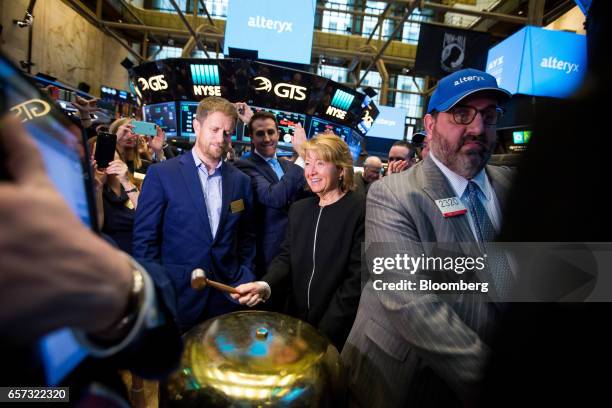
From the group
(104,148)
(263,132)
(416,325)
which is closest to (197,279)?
(416,325)

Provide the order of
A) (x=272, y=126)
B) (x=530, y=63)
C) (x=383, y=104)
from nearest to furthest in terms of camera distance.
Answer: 1. (x=272, y=126)
2. (x=530, y=63)
3. (x=383, y=104)

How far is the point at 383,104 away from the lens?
14.0 m

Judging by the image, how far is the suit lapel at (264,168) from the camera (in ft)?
9.86

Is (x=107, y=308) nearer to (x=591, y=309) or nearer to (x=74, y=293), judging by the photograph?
(x=74, y=293)

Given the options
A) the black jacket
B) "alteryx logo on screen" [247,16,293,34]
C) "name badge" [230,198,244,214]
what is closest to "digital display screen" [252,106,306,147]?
"alteryx logo on screen" [247,16,293,34]

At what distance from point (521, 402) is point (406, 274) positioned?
769 millimetres

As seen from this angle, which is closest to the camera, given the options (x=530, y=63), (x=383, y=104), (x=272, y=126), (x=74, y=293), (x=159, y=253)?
(x=74, y=293)

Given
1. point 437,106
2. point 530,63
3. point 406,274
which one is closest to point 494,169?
point 437,106

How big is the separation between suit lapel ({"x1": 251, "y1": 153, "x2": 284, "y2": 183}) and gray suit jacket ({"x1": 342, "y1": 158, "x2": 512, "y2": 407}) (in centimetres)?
165

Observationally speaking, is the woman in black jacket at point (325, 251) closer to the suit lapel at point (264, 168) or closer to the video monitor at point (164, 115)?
the suit lapel at point (264, 168)

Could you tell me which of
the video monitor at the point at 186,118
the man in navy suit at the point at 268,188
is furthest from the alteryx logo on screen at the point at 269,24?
the man in navy suit at the point at 268,188

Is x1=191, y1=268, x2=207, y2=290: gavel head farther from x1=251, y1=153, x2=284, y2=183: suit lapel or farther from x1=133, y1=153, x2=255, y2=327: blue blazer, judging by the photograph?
x1=251, y1=153, x2=284, y2=183: suit lapel

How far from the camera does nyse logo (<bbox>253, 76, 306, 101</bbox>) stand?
7.22 meters

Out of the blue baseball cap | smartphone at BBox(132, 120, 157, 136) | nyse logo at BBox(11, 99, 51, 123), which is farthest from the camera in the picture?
smartphone at BBox(132, 120, 157, 136)
